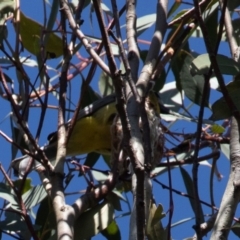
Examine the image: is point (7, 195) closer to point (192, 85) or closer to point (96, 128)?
point (192, 85)

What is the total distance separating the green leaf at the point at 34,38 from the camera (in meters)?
1.98

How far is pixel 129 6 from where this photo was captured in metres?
1.62

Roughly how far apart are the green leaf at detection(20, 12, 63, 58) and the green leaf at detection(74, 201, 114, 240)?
1.52 feet

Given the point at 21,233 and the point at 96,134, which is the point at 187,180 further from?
the point at 96,134

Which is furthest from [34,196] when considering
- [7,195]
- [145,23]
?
[145,23]

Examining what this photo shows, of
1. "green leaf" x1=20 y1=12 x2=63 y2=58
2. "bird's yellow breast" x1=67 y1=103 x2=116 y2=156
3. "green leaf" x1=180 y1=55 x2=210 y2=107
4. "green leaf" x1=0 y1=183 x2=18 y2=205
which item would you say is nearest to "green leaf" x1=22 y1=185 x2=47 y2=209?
"green leaf" x1=0 y1=183 x2=18 y2=205

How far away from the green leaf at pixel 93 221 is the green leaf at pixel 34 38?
46 cm

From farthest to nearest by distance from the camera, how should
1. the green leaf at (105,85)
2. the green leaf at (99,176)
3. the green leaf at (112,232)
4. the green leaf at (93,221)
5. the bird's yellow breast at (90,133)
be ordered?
the bird's yellow breast at (90,133) → the green leaf at (105,85) → the green leaf at (99,176) → the green leaf at (112,232) → the green leaf at (93,221)

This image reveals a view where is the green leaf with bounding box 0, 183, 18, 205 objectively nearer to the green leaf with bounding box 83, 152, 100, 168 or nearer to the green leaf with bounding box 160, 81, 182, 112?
the green leaf with bounding box 83, 152, 100, 168

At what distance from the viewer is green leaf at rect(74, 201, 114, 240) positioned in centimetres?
175

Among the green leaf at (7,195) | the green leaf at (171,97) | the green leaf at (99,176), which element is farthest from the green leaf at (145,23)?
the green leaf at (7,195)

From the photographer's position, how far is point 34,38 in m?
1.99

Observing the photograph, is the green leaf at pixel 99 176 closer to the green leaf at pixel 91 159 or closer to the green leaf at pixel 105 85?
the green leaf at pixel 91 159

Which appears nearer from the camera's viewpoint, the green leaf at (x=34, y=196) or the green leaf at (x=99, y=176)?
the green leaf at (x=34, y=196)
